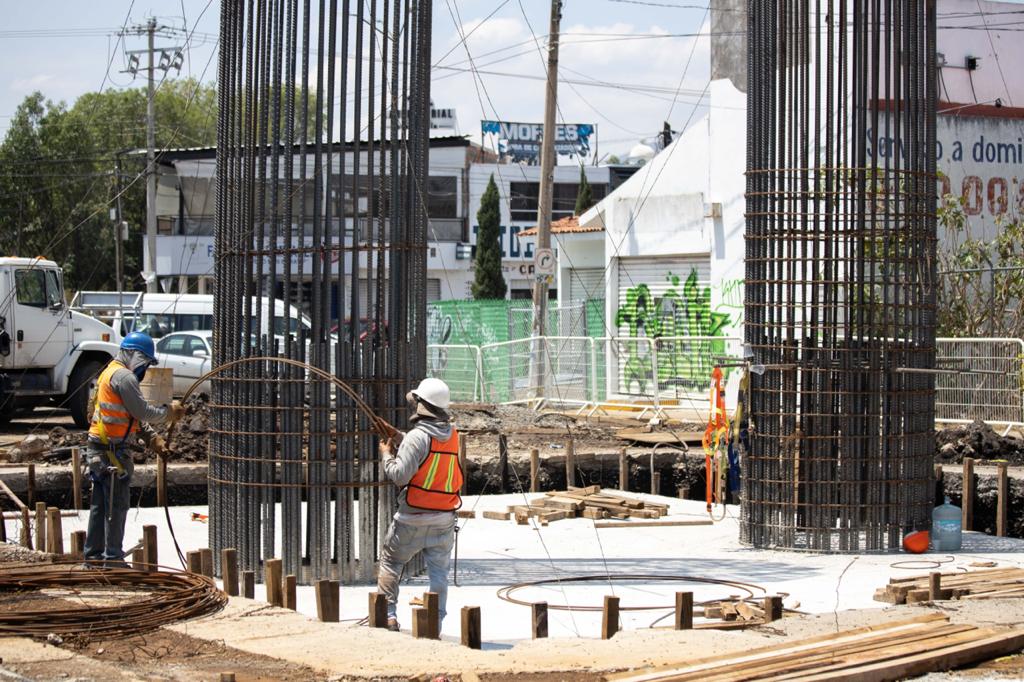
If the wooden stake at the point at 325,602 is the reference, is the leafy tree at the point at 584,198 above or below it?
above

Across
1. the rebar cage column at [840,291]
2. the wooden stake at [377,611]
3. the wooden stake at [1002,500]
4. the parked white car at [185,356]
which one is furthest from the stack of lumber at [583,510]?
the parked white car at [185,356]

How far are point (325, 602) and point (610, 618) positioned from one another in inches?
75.9

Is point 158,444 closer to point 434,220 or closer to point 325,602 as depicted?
point 325,602

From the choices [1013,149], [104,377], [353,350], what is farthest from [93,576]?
[1013,149]

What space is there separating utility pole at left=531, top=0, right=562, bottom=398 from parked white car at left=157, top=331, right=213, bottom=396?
6.84m

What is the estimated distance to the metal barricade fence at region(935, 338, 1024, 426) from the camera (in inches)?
821

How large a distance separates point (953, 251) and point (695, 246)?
5.67 m

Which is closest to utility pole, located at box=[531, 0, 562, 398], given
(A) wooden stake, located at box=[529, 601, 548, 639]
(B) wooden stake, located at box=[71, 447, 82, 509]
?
(B) wooden stake, located at box=[71, 447, 82, 509]

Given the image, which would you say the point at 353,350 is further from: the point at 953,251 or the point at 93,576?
the point at 953,251

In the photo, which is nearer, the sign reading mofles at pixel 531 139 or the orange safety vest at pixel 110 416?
the orange safety vest at pixel 110 416

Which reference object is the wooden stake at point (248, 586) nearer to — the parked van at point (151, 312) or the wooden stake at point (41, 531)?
the wooden stake at point (41, 531)

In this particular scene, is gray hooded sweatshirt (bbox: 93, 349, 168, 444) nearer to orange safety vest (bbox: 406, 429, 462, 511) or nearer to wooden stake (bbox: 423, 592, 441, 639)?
orange safety vest (bbox: 406, 429, 462, 511)

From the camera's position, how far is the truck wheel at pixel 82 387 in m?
23.9

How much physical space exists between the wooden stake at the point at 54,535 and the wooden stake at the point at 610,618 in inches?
214
